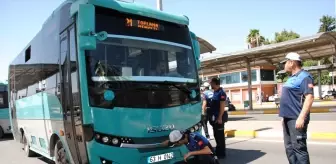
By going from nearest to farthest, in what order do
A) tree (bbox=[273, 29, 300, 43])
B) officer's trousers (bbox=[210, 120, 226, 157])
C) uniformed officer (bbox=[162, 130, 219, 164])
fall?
uniformed officer (bbox=[162, 130, 219, 164]) < officer's trousers (bbox=[210, 120, 226, 157]) < tree (bbox=[273, 29, 300, 43])

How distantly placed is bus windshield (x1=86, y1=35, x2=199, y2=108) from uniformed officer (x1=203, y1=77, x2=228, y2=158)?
1546mm

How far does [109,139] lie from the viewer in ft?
15.3

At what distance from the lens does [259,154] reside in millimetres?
7684

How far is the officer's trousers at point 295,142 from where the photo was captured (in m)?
4.57

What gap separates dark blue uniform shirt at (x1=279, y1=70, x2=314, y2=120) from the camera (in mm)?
4590

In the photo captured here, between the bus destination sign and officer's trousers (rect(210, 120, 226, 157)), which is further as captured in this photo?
officer's trousers (rect(210, 120, 226, 157))

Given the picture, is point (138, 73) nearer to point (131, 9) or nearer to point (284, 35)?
point (131, 9)

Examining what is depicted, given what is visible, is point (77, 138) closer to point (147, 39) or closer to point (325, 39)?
point (147, 39)

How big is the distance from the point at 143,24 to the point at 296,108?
2.81 meters

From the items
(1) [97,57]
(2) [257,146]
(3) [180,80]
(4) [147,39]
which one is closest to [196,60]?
(3) [180,80]

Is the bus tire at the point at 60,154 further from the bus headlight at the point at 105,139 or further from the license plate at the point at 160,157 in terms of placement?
the license plate at the point at 160,157

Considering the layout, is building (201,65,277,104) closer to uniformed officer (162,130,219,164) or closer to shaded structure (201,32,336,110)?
shaded structure (201,32,336,110)

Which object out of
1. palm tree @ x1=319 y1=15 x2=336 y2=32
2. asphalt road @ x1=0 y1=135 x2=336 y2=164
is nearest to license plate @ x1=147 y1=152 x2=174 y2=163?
asphalt road @ x1=0 y1=135 x2=336 y2=164

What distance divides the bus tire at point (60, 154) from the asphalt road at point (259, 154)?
119 inches
